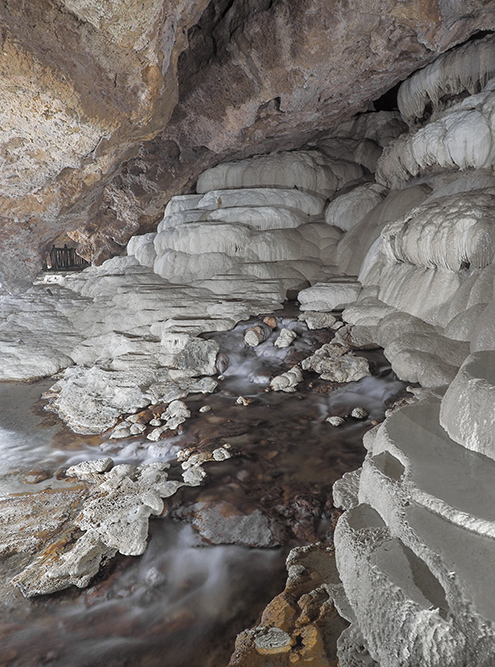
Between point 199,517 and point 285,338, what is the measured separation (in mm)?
3637

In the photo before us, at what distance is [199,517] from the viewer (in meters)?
3.31

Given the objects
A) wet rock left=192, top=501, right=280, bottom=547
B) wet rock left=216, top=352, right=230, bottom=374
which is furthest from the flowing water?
wet rock left=216, top=352, right=230, bottom=374

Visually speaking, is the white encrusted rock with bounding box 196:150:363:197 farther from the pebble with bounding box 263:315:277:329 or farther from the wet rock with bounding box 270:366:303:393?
the wet rock with bounding box 270:366:303:393

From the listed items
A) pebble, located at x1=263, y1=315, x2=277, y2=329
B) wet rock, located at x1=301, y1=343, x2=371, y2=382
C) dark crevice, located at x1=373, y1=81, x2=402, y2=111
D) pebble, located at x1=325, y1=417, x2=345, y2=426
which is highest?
dark crevice, located at x1=373, y1=81, x2=402, y2=111

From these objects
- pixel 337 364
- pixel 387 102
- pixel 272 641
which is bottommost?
pixel 272 641

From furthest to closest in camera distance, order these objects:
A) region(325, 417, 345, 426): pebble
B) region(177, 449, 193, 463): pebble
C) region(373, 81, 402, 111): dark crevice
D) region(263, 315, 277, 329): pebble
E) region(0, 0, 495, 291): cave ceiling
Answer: region(373, 81, 402, 111): dark crevice
region(263, 315, 277, 329): pebble
region(325, 417, 345, 426): pebble
region(0, 0, 495, 291): cave ceiling
region(177, 449, 193, 463): pebble

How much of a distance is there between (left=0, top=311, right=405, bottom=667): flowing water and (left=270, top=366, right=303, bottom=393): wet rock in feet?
0.39

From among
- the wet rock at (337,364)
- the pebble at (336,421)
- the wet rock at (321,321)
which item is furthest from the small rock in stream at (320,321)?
the pebble at (336,421)

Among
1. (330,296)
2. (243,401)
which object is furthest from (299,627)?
(330,296)

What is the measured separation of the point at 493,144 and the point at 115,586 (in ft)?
26.5

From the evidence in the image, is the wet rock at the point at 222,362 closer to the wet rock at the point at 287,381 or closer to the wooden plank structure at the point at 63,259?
the wet rock at the point at 287,381

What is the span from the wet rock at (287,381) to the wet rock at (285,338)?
2.70 ft

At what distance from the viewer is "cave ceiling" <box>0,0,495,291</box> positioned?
4332 mm

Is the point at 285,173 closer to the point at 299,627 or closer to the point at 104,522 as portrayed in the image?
the point at 104,522
